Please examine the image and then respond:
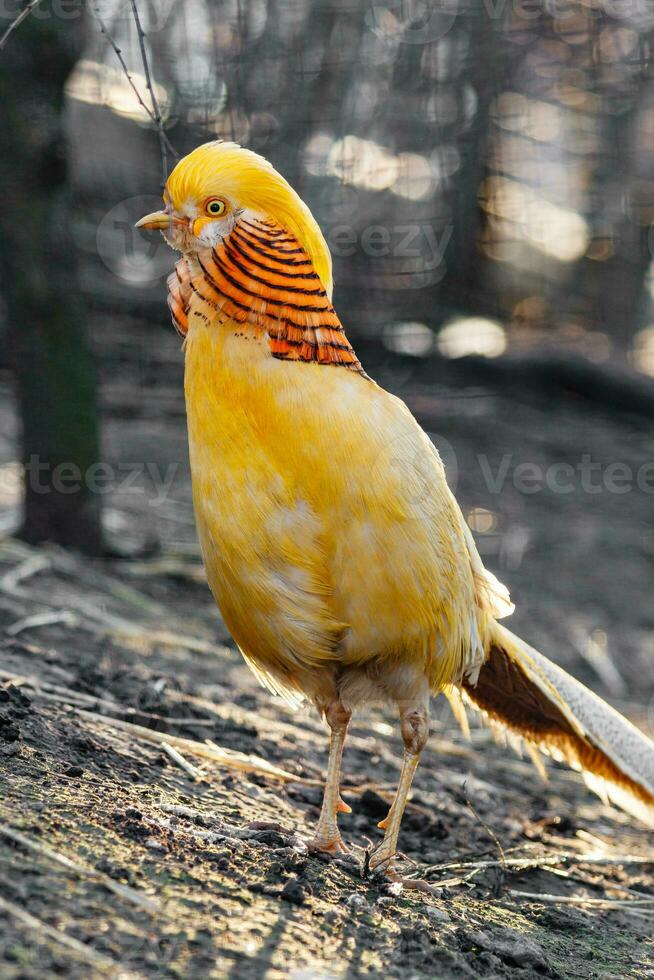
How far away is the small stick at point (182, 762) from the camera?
10.8 ft

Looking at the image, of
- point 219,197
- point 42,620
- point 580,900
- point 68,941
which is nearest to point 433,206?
point 42,620

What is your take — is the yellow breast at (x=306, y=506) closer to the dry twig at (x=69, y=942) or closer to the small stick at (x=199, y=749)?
the small stick at (x=199, y=749)

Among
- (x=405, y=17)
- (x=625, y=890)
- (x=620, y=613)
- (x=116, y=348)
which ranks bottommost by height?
(x=620, y=613)

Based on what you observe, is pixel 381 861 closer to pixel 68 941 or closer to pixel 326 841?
pixel 326 841

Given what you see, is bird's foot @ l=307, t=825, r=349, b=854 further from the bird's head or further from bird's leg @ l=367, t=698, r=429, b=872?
the bird's head

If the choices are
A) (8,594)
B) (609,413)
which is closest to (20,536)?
(8,594)

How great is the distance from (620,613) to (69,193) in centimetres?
424

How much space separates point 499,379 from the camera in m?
9.46

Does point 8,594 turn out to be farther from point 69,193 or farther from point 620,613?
point 620,613

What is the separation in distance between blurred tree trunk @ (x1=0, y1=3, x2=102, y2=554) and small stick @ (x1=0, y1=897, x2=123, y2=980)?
12.7 feet

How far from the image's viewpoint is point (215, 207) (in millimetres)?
2752

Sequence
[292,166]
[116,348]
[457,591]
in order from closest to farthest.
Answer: [457,591]
[292,166]
[116,348]

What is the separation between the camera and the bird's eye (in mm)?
2748

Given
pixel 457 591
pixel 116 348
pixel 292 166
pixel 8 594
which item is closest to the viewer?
pixel 457 591
